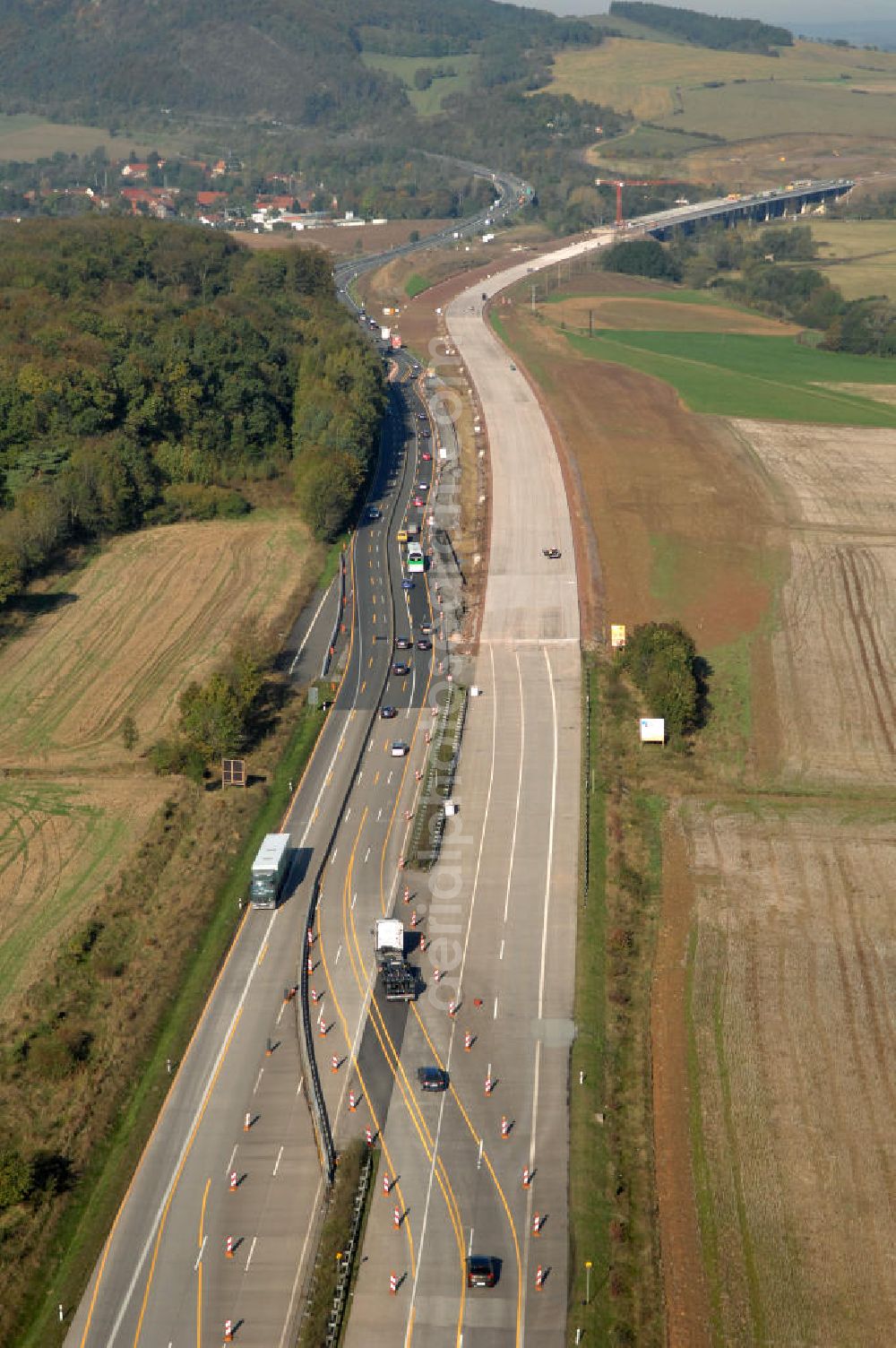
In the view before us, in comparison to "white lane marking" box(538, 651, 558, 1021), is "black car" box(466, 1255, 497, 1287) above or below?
above

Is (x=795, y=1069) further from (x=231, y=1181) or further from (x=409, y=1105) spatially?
(x=231, y=1181)

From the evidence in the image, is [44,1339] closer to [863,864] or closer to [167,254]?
[863,864]

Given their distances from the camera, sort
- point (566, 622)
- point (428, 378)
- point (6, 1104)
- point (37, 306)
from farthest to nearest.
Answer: point (428, 378), point (37, 306), point (566, 622), point (6, 1104)

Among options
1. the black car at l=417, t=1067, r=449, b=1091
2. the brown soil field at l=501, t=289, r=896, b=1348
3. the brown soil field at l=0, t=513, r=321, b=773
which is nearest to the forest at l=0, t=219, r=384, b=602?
the brown soil field at l=0, t=513, r=321, b=773

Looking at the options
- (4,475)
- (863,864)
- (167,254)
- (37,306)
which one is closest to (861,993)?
(863,864)

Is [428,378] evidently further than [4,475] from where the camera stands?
Yes

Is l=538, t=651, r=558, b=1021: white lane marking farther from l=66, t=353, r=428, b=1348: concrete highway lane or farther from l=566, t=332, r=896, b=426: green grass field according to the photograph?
l=566, t=332, r=896, b=426: green grass field

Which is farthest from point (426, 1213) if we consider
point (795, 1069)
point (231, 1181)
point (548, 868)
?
point (548, 868)
